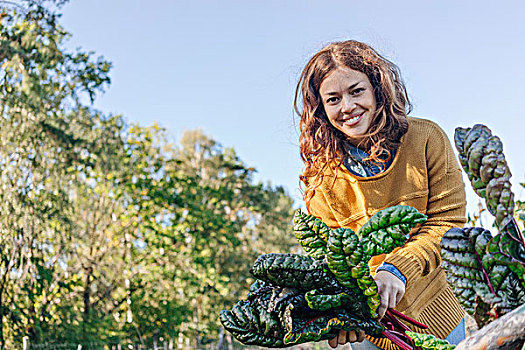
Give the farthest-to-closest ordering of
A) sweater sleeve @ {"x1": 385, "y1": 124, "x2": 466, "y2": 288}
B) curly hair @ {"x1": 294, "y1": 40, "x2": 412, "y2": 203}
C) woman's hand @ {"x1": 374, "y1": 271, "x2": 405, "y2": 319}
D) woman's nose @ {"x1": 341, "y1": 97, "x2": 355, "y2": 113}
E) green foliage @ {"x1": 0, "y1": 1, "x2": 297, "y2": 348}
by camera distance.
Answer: green foliage @ {"x1": 0, "y1": 1, "x2": 297, "y2": 348}
curly hair @ {"x1": 294, "y1": 40, "x2": 412, "y2": 203}
woman's nose @ {"x1": 341, "y1": 97, "x2": 355, "y2": 113}
sweater sleeve @ {"x1": 385, "y1": 124, "x2": 466, "y2": 288}
woman's hand @ {"x1": 374, "y1": 271, "x2": 405, "y2": 319}

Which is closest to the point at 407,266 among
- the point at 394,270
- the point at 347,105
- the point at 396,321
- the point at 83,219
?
the point at 394,270

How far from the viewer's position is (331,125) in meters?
1.15

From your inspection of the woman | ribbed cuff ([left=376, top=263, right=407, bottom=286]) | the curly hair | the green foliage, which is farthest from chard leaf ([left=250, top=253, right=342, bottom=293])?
the green foliage

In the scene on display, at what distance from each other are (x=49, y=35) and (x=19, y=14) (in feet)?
1.18

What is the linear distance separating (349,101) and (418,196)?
26 centimetres

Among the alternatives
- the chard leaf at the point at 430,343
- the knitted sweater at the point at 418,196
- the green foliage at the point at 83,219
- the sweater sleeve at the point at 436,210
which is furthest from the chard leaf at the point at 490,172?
the green foliage at the point at 83,219

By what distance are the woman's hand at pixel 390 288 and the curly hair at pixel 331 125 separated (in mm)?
367

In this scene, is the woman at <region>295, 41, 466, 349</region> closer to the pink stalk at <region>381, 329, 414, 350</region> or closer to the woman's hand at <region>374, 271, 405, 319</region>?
the woman's hand at <region>374, 271, 405, 319</region>

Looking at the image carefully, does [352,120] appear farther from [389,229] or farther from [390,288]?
[389,229]

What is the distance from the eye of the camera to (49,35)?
18.4 ft

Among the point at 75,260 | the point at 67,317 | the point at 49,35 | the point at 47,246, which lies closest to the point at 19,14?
the point at 49,35

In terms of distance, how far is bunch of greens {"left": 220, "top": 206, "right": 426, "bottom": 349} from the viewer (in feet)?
1.65

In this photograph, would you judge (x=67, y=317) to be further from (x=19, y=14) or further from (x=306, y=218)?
(x=306, y=218)

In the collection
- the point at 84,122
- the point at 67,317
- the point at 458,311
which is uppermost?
the point at 84,122
